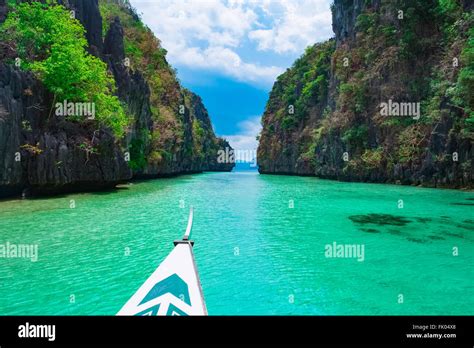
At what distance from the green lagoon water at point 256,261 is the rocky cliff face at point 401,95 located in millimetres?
11421

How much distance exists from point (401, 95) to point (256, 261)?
3011 centimetres

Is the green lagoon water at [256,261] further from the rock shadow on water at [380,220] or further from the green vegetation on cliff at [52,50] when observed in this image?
the green vegetation on cliff at [52,50]

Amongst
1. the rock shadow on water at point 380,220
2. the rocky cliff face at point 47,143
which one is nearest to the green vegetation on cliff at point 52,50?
the rocky cliff face at point 47,143

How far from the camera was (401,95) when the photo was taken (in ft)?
101

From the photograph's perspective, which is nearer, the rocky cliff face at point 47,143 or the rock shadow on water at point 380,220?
the rock shadow on water at point 380,220

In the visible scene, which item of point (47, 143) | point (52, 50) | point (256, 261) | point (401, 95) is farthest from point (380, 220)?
point (401, 95)

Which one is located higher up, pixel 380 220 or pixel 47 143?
pixel 47 143

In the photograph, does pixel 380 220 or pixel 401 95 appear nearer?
pixel 380 220

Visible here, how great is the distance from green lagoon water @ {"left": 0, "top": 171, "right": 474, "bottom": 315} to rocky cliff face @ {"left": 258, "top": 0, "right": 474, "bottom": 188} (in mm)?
11421

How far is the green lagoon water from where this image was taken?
16.8 feet

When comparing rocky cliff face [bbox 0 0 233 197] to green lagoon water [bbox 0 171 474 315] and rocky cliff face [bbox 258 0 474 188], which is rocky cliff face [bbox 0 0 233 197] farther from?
rocky cliff face [bbox 258 0 474 188]

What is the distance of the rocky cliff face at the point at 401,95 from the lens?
73.6ft

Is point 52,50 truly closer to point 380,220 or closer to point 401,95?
point 380,220
